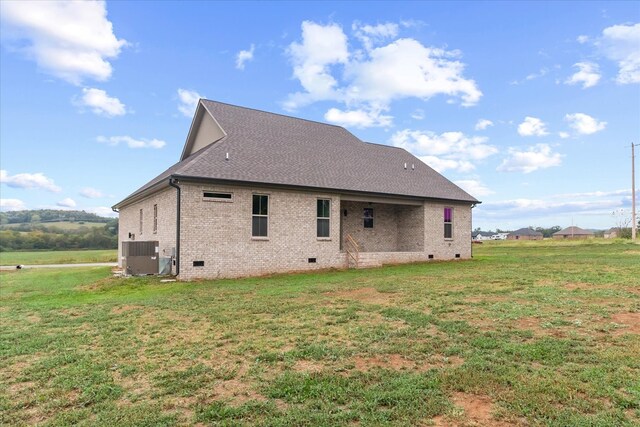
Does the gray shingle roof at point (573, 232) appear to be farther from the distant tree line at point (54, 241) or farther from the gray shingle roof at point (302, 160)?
the distant tree line at point (54, 241)

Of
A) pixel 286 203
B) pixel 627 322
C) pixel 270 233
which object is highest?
pixel 286 203

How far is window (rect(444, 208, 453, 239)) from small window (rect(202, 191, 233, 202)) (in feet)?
41.3

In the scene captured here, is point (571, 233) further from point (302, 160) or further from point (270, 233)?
point (270, 233)

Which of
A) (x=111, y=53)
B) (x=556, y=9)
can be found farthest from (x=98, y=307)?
(x=556, y=9)

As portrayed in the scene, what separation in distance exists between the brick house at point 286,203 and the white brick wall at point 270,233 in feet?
0.13

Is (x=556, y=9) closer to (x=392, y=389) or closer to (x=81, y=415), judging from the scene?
(x=392, y=389)


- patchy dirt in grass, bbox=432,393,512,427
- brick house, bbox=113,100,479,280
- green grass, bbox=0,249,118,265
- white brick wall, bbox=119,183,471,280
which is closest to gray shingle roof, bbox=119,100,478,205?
brick house, bbox=113,100,479,280

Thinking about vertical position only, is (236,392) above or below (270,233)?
below

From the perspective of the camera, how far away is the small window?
1399cm

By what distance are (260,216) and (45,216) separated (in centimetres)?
10659

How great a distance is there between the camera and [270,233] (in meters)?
15.3

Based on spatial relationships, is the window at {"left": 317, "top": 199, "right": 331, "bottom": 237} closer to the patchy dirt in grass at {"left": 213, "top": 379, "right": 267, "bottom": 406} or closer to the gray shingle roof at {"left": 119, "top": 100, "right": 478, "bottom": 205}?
the gray shingle roof at {"left": 119, "top": 100, "right": 478, "bottom": 205}

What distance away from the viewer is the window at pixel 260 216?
1503 centimetres

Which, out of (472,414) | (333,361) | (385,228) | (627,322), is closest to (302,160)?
(385,228)
